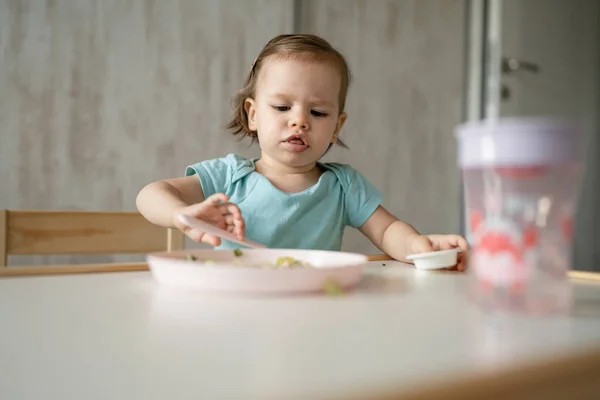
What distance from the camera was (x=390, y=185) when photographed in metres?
2.69

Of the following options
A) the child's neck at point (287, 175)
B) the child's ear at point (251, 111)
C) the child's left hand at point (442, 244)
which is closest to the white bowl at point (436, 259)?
the child's left hand at point (442, 244)

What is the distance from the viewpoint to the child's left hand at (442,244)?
77 centimetres

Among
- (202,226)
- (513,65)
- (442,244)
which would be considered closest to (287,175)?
(442,244)

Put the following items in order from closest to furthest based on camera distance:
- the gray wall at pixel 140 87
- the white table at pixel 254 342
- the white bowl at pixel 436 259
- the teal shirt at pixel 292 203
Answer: the white table at pixel 254 342
the white bowl at pixel 436 259
the teal shirt at pixel 292 203
the gray wall at pixel 140 87

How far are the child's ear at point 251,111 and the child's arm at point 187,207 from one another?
0.19m

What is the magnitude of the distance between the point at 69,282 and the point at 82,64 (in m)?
1.40

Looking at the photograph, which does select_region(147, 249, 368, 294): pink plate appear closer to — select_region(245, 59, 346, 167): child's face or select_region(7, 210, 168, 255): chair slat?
select_region(245, 59, 346, 167): child's face

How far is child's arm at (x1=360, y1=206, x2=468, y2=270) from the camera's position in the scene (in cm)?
81

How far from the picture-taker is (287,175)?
110cm

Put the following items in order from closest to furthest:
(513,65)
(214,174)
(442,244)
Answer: (442,244)
(214,174)
(513,65)

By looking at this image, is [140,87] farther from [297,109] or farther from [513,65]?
[513,65]

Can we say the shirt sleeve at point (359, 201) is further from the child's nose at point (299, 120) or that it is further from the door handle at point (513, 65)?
the door handle at point (513, 65)

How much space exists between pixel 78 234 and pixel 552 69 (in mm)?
2514

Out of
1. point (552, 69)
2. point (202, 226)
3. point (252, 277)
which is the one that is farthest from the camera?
point (552, 69)
